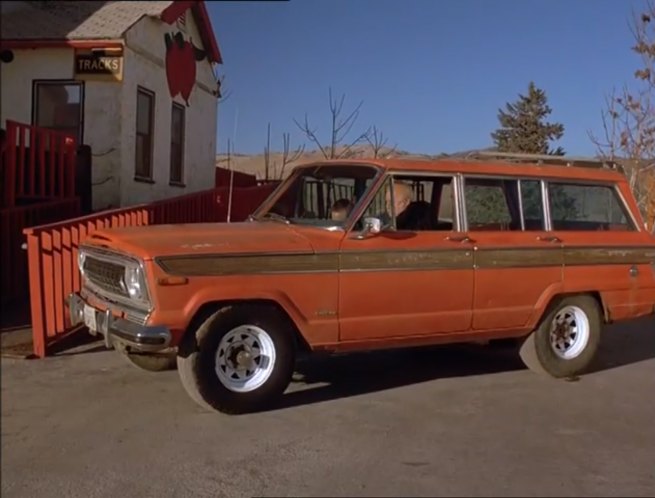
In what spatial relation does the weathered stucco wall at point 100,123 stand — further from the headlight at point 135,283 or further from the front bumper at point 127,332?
the headlight at point 135,283

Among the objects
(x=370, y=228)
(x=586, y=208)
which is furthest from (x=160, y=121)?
(x=370, y=228)

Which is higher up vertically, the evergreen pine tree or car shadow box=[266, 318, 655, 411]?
the evergreen pine tree

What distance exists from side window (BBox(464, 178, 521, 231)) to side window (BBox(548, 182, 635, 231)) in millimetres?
412

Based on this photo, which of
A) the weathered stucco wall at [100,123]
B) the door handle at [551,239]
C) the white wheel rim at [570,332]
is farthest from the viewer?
the weathered stucco wall at [100,123]

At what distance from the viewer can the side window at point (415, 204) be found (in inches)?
244

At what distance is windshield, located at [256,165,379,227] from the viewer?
6.18 meters

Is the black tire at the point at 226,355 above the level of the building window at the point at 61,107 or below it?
below

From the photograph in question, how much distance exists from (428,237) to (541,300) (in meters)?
1.30

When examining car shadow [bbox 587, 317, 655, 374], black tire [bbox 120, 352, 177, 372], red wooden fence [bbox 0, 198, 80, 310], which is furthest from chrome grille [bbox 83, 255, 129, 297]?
Answer: car shadow [bbox 587, 317, 655, 374]

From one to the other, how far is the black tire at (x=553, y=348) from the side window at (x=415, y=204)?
1.36 m

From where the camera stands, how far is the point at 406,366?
7.36 m

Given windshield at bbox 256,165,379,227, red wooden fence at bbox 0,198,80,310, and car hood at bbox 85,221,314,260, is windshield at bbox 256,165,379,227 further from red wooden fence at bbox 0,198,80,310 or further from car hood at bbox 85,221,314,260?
red wooden fence at bbox 0,198,80,310

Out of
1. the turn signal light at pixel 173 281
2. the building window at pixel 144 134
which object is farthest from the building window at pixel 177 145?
the turn signal light at pixel 173 281

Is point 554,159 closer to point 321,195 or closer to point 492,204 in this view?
point 492,204
